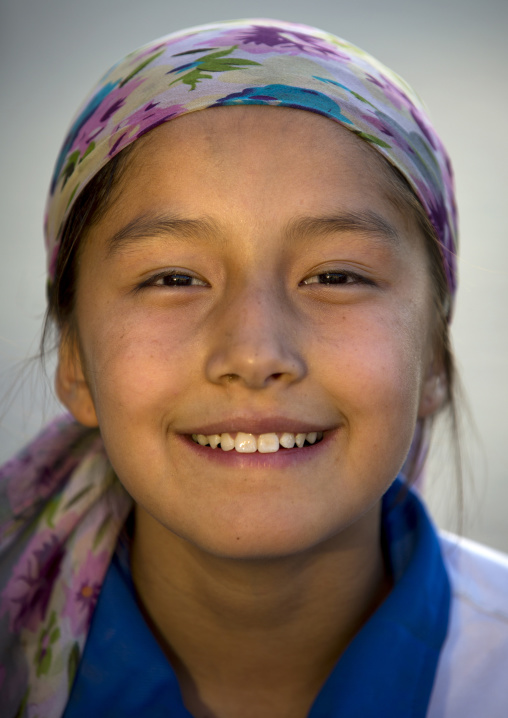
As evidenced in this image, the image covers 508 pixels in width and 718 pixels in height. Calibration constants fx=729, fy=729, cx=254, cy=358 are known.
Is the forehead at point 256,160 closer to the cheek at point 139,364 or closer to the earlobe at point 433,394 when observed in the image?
the cheek at point 139,364

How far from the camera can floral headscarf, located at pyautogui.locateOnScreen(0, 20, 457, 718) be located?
128 centimetres

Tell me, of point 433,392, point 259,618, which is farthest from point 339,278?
point 259,618

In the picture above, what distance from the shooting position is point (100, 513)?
1.56m

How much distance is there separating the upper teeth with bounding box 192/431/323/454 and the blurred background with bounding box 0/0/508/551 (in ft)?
6.44

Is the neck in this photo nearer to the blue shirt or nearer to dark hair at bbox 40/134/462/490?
the blue shirt

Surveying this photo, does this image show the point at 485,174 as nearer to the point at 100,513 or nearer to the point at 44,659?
the point at 100,513

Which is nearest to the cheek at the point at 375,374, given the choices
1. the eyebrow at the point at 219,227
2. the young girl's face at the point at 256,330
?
the young girl's face at the point at 256,330

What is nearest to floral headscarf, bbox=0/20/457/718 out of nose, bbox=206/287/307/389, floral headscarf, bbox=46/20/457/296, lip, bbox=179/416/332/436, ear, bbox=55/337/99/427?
floral headscarf, bbox=46/20/457/296

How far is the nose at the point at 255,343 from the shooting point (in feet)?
3.64

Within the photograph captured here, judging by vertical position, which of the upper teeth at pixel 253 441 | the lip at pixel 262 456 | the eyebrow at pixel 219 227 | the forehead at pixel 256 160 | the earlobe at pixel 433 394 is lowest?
the earlobe at pixel 433 394

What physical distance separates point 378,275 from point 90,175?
0.55 m

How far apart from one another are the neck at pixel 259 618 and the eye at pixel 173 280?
0.52 metres

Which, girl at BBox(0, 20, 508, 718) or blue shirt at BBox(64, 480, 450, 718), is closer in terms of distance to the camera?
girl at BBox(0, 20, 508, 718)

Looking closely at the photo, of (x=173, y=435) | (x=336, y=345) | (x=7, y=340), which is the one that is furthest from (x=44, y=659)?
(x=7, y=340)
